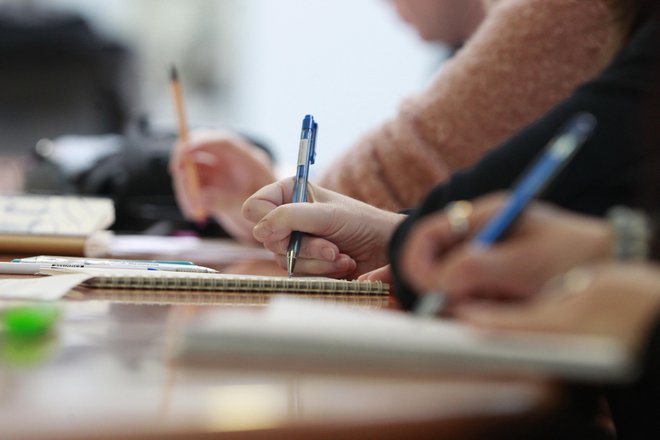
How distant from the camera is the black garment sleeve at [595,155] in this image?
24 centimetres

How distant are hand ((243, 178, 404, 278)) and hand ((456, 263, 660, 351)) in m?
0.21

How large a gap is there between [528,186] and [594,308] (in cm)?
4

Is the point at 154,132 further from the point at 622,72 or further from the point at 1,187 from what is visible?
the point at 622,72

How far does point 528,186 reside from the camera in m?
0.23

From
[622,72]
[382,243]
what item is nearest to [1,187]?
[382,243]

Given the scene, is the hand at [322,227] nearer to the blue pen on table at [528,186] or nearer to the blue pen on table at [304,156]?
the blue pen on table at [304,156]

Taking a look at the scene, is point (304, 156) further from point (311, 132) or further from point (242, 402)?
point (242, 402)

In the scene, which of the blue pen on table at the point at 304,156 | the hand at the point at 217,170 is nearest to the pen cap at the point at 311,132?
the blue pen on table at the point at 304,156

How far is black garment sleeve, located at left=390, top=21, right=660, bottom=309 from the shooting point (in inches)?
9.4

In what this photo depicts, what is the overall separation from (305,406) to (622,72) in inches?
7.1

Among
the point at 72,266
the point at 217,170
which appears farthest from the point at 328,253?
the point at 217,170

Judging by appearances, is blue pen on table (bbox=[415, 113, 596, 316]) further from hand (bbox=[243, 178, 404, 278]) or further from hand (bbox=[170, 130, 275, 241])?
hand (bbox=[170, 130, 275, 241])

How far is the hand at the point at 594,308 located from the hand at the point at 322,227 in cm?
21

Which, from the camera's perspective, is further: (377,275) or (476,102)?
(476,102)
